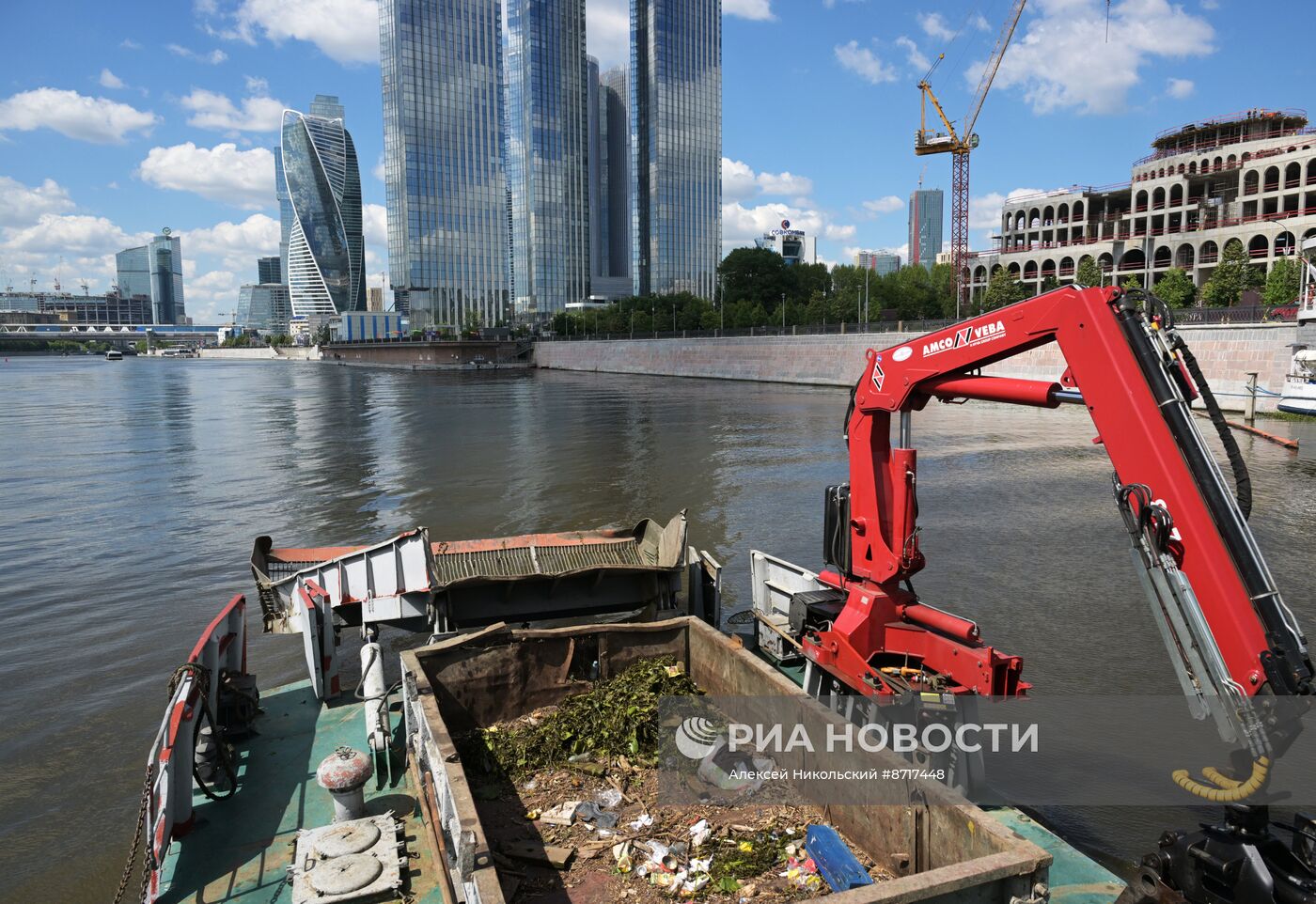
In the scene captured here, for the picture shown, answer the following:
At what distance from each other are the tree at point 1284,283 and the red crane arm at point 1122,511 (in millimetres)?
58055

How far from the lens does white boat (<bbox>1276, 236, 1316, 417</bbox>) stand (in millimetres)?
34184

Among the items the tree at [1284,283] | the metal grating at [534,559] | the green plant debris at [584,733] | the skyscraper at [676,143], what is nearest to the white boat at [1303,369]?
the tree at [1284,283]

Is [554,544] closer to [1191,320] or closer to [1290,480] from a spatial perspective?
[1290,480]

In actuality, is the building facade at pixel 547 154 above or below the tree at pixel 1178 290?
above

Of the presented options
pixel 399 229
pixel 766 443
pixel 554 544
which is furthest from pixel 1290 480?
A: pixel 399 229

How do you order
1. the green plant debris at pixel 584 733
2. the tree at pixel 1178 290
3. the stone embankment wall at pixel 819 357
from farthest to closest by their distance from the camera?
the tree at pixel 1178 290
the stone embankment wall at pixel 819 357
the green plant debris at pixel 584 733

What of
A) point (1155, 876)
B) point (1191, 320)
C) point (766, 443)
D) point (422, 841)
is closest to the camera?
point (1155, 876)

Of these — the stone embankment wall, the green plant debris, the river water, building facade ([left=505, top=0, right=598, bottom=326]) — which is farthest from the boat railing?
building facade ([left=505, top=0, right=598, bottom=326])

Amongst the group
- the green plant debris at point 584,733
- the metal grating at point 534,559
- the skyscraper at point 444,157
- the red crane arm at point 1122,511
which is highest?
the skyscraper at point 444,157

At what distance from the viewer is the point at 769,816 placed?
226 inches

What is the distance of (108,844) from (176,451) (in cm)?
2965

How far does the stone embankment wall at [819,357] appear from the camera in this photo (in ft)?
126

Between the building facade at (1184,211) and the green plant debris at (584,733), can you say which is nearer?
the green plant debris at (584,733)

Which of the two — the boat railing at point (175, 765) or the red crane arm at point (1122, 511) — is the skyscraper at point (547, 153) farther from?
the boat railing at point (175, 765)
